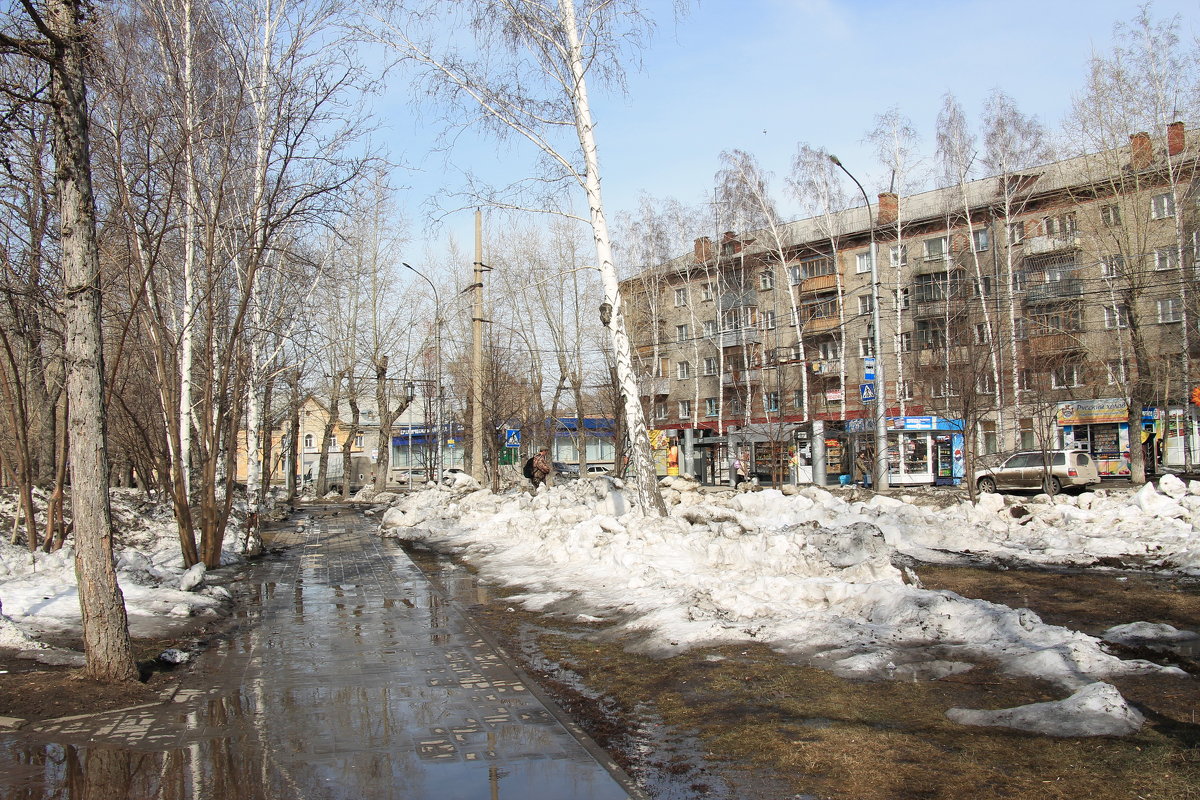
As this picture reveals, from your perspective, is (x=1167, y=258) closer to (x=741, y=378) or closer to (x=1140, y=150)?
(x=1140, y=150)

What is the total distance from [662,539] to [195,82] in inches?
437

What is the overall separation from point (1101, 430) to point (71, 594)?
4287 centimetres

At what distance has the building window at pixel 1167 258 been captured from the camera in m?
33.0

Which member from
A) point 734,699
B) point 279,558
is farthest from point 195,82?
point 734,699

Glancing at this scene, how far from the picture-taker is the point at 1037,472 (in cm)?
3042

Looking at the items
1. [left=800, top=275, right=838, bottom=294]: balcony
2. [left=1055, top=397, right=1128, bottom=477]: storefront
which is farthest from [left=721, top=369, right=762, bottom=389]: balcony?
[left=1055, top=397, right=1128, bottom=477]: storefront

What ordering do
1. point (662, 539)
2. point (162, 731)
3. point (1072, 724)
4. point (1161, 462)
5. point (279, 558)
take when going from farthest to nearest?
point (1161, 462) → point (279, 558) → point (662, 539) → point (162, 731) → point (1072, 724)

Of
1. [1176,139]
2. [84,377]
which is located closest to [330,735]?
[84,377]

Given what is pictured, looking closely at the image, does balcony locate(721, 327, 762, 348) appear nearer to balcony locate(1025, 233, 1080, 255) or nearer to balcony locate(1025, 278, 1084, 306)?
balcony locate(1025, 233, 1080, 255)

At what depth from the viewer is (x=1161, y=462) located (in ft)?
127

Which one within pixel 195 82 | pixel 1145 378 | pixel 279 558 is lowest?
pixel 279 558

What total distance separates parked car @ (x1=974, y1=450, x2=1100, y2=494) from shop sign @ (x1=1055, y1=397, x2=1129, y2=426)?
9668 millimetres

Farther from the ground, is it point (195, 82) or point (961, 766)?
point (195, 82)

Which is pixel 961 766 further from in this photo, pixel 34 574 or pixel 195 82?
pixel 195 82
